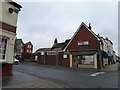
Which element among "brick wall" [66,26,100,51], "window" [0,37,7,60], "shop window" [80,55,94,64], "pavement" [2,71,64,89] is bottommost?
"pavement" [2,71,64,89]

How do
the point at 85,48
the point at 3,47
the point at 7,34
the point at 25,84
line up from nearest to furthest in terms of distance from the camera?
the point at 25,84, the point at 3,47, the point at 7,34, the point at 85,48

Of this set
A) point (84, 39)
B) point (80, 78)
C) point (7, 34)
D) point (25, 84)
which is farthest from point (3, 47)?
point (84, 39)

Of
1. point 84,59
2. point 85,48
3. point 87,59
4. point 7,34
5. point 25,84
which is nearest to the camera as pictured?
point 25,84

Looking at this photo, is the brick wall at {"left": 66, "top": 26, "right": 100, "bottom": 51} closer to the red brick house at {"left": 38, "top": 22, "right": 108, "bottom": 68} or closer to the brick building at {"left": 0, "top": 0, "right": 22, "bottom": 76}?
the red brick house at {"left": 38, "top": 22, "right": 108, "bottom": 68}

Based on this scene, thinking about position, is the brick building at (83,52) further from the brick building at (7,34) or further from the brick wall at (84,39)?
the brick building at (7,34)

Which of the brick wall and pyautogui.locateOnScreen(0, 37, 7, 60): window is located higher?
the brick wall

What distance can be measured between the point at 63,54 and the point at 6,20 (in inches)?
822

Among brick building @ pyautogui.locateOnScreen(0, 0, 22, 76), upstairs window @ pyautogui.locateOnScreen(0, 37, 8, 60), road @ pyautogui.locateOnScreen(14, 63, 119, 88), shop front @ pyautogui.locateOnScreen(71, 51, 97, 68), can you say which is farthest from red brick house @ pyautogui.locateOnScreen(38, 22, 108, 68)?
upstairs window @ pyautogui.locateOnScreen(0, 37, 8, 60)

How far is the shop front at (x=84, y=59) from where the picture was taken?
27547 mm

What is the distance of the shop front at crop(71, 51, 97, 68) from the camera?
1085 inches

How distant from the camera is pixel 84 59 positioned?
28562 millimetres

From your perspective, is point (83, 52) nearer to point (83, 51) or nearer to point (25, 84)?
point (83, 51)

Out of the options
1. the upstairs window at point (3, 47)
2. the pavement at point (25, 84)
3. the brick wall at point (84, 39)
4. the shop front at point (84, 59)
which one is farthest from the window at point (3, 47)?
the brick wall at point (84, 39)

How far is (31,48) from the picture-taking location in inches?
3029
